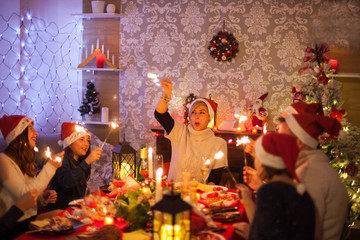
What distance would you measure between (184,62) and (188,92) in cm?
47

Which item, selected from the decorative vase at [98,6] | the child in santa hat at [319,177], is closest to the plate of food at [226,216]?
the child in santa hat at [319,177]

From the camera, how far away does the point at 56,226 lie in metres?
2.13

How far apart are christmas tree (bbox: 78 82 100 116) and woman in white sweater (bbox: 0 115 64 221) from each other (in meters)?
2.78

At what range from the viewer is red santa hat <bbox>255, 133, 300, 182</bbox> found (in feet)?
5.81

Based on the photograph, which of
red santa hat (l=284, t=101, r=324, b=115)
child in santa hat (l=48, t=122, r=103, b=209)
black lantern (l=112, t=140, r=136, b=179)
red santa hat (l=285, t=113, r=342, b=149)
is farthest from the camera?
black lantern (l=112, t=140, r=136, b=179)

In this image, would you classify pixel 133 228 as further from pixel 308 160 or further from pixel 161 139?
pixel 161 139

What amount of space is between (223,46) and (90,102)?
2.19m

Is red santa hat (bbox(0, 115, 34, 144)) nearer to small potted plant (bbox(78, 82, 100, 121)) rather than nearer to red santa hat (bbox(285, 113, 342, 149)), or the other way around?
red santa hat (bbox(285, 113, 342, 149))

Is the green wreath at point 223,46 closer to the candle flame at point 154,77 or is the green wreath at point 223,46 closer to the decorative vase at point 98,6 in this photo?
the candle flame at point 154,77

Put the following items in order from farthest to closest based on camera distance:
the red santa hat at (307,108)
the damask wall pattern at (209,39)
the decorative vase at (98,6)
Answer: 1. the decorative vase at (98,6)
2. the damask wall pattern at (209,39)
3. the red santa hat at (307,108)

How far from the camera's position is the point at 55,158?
2.50 m

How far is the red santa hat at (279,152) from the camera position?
5.81ft

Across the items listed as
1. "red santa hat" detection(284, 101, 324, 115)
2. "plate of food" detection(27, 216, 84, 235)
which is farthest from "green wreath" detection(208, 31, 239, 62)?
"plate of food" detection(27, 216, 84, 235)

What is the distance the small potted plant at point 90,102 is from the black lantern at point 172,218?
12.9ft
